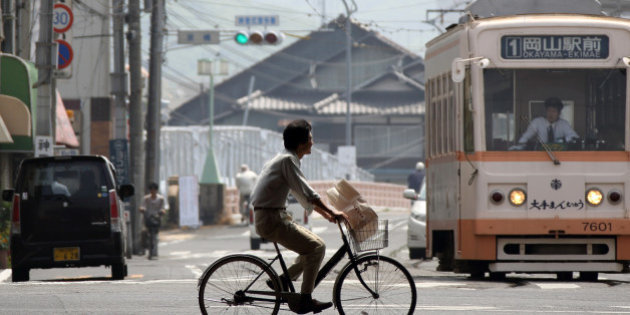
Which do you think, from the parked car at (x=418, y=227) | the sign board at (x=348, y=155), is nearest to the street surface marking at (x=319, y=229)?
the parked car at (x=418, y=227)

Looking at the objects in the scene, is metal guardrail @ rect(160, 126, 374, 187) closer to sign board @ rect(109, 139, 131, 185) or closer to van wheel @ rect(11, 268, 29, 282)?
sign board @ rect(109, 139, 131, 185)

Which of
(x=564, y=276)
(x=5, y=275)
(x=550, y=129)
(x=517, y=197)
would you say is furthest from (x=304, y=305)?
(x=5, y=275)

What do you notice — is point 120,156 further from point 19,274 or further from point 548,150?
point 548,150

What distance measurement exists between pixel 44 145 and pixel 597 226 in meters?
12.7

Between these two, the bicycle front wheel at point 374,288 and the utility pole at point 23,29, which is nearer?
the bicycle front wheel at point 374,288

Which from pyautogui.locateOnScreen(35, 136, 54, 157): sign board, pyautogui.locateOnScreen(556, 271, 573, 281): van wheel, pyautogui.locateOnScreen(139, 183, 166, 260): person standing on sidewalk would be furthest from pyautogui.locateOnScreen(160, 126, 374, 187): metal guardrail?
pyautogui.locateOnScreen(556, 271, 573, 281): van wheel

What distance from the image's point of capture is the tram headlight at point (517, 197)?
1498cm

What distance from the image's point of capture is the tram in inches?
588

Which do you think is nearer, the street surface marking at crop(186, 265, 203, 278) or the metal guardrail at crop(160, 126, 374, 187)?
the street surface marking at crop(186, 265, 203, 278)

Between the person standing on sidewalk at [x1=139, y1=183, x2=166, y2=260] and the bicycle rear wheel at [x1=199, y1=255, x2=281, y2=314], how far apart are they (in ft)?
59.0

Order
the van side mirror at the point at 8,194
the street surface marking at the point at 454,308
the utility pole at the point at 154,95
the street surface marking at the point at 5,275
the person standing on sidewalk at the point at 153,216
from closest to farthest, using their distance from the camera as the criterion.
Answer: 1. the street surface marking at the point at 454,308
2. the van side mirror at the point at 8,194
3. the street surface marking at the point at 5,275
4. the person standing on sidewalk at the point at 153,216
5. the utility pole at the point at 154,95

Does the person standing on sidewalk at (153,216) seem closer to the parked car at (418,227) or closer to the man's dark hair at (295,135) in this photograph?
the parked car at (418,227)

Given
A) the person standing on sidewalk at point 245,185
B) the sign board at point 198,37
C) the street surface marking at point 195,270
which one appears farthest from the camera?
the person standing on sidewalk at point 245,185

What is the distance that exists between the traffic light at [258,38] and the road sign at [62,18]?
23.8ft
